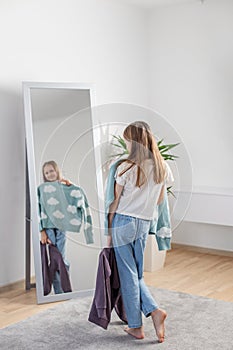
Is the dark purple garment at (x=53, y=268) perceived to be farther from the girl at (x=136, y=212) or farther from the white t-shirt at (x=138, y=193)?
the white t-shirt at (x=138, y=193)

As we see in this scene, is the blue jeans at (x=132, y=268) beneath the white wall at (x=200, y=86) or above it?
beneath

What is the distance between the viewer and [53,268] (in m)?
3.87

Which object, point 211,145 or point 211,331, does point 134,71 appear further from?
point 211,331

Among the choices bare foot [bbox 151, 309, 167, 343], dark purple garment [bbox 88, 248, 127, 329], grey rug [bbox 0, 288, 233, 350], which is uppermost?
dark purple garment [bbox 88, 248, 127, 329]

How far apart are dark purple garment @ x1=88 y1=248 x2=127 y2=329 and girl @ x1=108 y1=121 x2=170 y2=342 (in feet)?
0.18

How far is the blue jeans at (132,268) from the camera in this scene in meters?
3.04

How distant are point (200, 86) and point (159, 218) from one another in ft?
7.60

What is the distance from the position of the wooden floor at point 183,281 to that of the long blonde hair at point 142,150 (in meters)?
1.32

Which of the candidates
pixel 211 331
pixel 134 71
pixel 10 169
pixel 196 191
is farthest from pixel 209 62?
pixel 211 331

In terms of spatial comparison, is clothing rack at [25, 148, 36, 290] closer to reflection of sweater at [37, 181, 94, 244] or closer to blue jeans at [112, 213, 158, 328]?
reflection of sweater at [37, 181, 94, 244]

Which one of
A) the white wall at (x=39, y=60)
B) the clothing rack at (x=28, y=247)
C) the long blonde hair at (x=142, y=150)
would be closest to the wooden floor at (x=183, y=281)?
the clothing rack at (x=28, y=247)

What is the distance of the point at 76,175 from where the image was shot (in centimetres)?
341

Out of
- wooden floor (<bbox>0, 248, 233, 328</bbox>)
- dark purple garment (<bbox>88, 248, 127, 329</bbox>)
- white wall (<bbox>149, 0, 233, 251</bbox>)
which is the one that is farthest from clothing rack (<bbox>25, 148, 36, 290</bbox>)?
white wall (<bbox>149, 0, 233, 251</bbox>)

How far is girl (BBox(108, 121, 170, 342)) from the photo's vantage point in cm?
294
